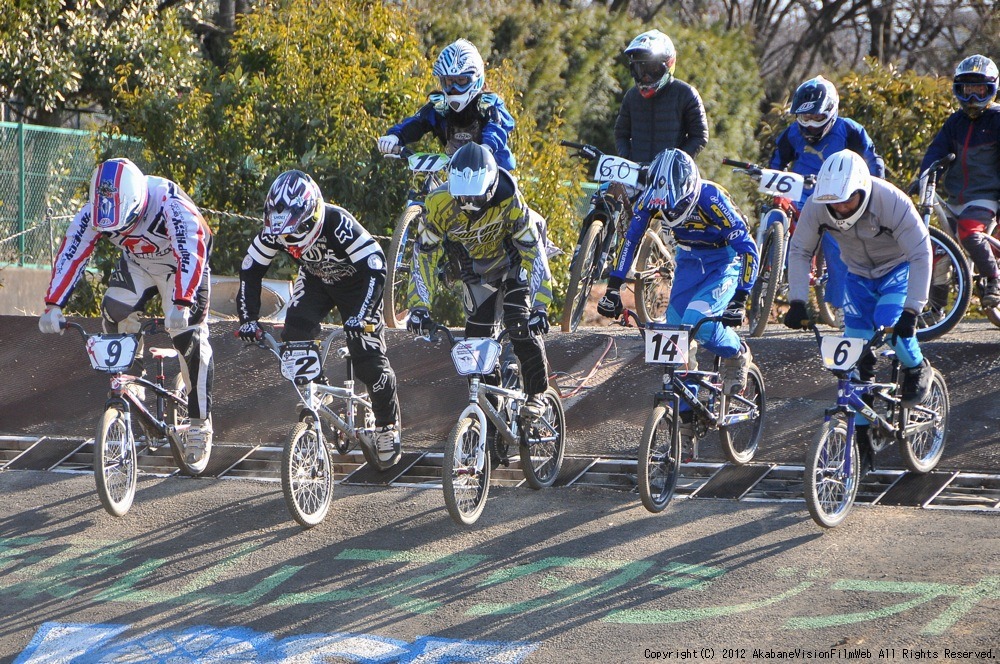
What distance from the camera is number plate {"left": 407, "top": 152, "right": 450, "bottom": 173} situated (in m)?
9.02

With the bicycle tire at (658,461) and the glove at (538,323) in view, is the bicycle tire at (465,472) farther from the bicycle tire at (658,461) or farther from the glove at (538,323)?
the bicycle tire at (658,461)

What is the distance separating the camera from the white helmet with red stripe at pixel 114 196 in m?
7.66

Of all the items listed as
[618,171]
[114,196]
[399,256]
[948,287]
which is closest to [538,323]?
[618,171]

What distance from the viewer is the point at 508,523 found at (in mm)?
7238

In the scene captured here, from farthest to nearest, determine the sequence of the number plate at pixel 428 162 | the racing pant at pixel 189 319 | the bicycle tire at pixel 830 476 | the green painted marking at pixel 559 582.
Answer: the number plate at pixel 428 162 < the racing pant at pixel 189 319 < the bicycle tire at pixel 830 476 < the green painted marking at pixel 559 582

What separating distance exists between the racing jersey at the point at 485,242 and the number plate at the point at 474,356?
52cm

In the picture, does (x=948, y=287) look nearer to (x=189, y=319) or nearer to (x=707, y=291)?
(x=707, y=291)

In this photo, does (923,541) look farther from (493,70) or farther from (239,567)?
(493,70)

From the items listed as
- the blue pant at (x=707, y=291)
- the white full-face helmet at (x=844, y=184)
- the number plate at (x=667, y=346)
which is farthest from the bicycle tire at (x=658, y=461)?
the white full-face helmet at (x=844, y=184)

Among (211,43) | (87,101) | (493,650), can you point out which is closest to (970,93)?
(493,650)

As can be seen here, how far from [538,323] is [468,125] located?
245 centimetres

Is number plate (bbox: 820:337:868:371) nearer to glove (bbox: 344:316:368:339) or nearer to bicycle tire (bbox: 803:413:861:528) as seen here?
bicycle tire (bbox: 803:413:861:528)

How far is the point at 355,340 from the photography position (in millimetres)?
7719

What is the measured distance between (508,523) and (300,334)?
6.03ft
